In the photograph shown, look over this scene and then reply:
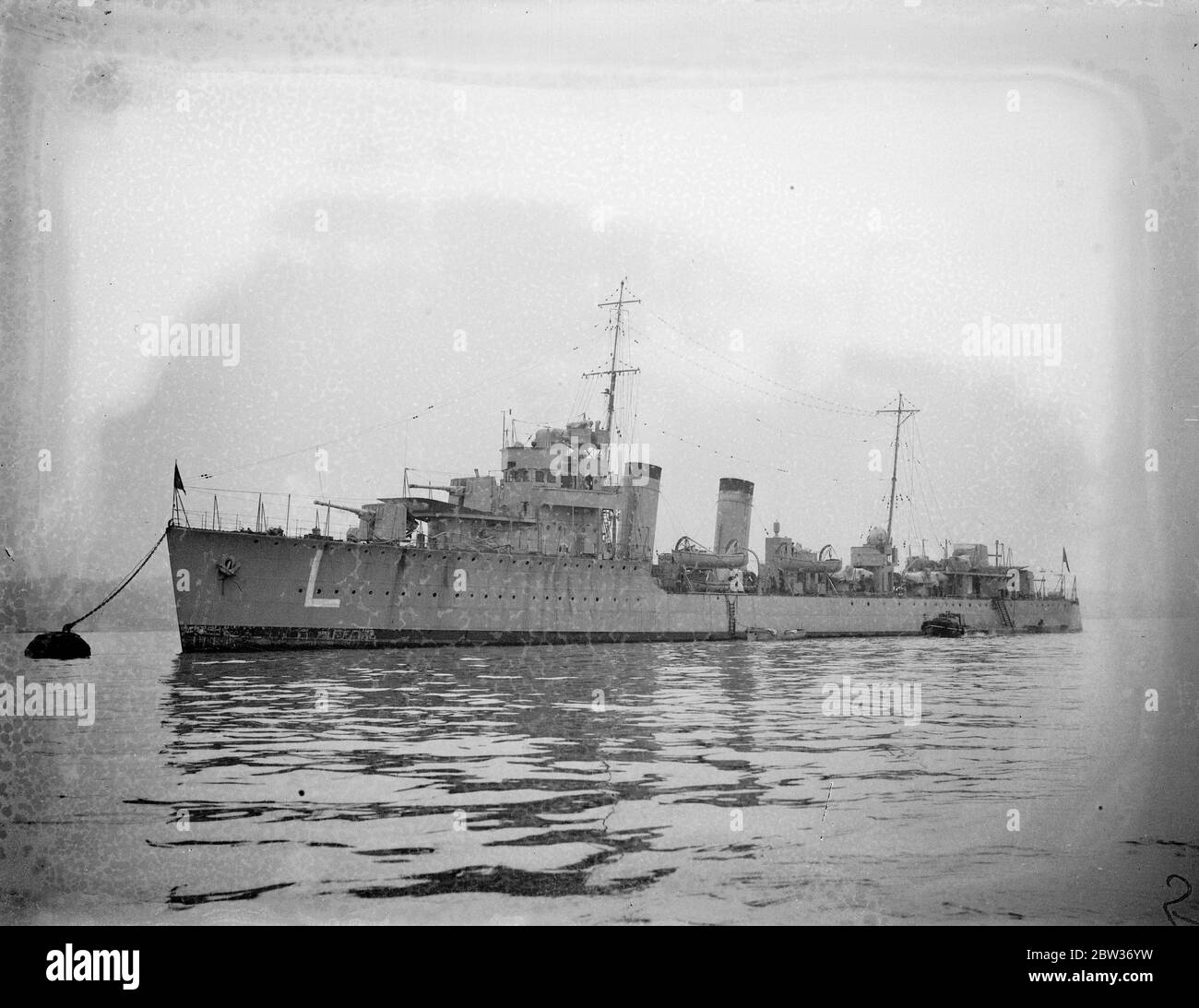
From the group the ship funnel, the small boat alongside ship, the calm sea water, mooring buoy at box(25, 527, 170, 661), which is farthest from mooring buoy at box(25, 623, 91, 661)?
the small boat alongside ship

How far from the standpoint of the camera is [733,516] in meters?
46.8

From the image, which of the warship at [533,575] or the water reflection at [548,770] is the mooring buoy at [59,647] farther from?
the water reflection at [548,770]

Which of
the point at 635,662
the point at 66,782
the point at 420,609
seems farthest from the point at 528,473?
the point at 66,782

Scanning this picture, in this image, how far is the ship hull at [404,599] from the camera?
92.5 ft

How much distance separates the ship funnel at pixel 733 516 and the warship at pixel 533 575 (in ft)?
0.24

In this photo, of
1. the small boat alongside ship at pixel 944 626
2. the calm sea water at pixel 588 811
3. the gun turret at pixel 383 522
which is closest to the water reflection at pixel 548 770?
the calm sea water at pixel 588 811

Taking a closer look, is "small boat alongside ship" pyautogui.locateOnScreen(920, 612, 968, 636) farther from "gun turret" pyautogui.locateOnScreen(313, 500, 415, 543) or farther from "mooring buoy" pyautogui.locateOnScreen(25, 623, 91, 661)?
"mooring buoy" pyautogui.locateOnScreen(25, 623, 91, 661)

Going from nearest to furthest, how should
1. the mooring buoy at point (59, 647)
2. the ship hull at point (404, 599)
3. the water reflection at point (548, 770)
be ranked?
the water reflection at point (548, 770), the ship hull at point (404, 599), the mooring buoy at point (59, 647)

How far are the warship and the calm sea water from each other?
463 inches

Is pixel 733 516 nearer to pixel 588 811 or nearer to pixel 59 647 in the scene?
pixel 59 647

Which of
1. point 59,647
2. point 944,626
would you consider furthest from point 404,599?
point 944,626

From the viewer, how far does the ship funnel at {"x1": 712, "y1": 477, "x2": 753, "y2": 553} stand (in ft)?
153

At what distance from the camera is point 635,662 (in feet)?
89.3

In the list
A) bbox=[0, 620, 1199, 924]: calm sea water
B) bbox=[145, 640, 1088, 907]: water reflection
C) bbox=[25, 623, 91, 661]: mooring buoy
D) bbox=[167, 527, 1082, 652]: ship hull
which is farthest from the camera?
bbox=[25, 623, 91, 661]: mooring buoy
